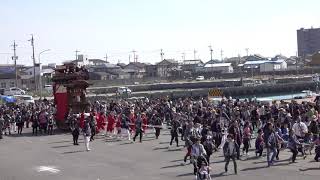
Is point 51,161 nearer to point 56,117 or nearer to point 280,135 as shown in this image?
point 280,135

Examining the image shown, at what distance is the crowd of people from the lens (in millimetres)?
19547

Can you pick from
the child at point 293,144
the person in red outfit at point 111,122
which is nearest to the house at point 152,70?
the person in red outfit at point 111,122

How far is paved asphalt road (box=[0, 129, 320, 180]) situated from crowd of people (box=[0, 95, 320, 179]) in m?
0.55

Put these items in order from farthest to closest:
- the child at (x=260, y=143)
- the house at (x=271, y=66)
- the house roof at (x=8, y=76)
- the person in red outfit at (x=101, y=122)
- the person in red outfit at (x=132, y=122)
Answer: the house at (x=271, y=66), the house roof at (x=8, y=76), the person in red outfit at (x=101, y=122), the person in red outfit at (x=132, y=122), the child at (x=260, y=143)

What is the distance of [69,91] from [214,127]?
49.0 ft

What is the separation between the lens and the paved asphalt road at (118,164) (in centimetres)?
1862

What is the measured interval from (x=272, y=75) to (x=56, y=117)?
89200mm

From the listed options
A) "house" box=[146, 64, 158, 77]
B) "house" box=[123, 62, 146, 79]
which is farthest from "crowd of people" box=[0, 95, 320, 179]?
"house" box=[146, 64, 158, 77]

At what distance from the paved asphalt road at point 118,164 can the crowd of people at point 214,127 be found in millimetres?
548

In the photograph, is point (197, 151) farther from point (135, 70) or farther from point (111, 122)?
point (135, 70)

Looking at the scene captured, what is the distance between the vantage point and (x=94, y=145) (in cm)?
2836

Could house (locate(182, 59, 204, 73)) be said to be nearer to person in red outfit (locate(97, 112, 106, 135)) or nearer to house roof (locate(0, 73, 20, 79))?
house roof (locate(0, 73, 20, 79))

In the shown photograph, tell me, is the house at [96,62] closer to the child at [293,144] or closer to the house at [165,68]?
the house at [165,68]

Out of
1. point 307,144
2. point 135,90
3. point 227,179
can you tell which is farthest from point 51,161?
point 135,90
